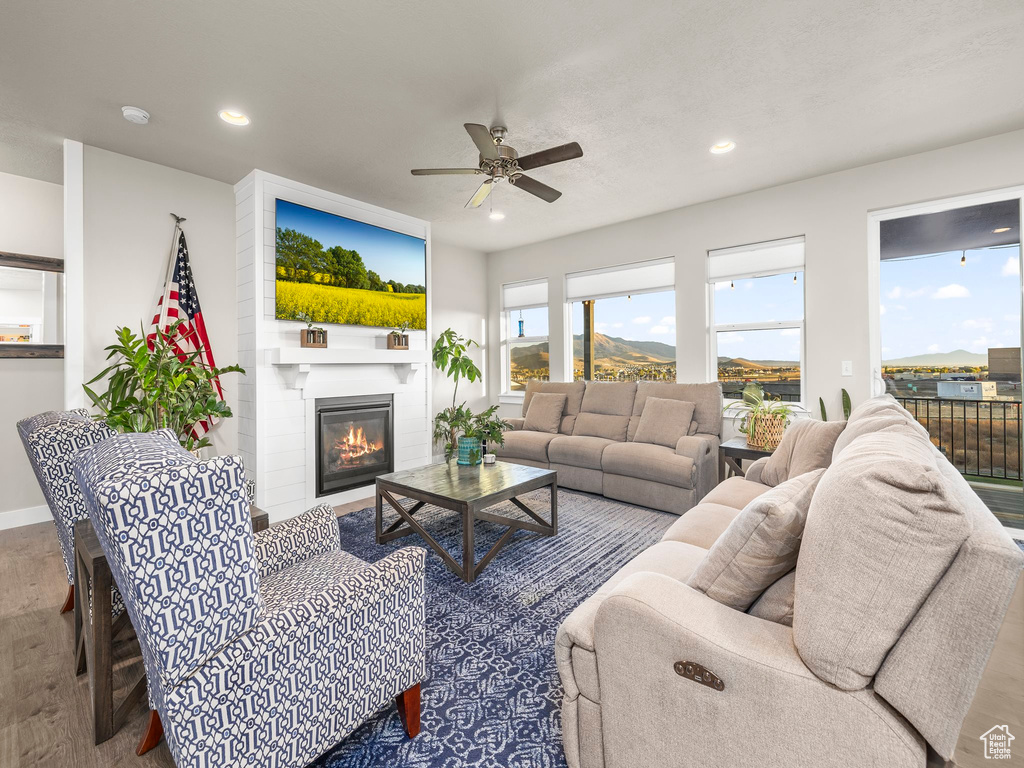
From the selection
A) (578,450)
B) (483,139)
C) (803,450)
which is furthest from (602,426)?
(483,139)

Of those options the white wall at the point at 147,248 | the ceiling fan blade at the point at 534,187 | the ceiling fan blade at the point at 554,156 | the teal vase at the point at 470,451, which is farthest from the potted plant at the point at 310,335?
the ceiling fan blade at the point at 554,156

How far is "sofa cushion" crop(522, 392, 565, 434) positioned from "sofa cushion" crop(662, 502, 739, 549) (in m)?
2.71

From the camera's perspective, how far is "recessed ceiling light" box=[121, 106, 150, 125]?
9.20ft

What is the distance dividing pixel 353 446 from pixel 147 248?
2247 mm

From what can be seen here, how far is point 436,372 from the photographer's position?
229 inches

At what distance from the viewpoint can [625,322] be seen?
5426 mm

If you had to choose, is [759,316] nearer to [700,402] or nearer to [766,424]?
[700,402]

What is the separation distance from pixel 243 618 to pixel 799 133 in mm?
4068

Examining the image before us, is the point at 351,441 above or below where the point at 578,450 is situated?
above

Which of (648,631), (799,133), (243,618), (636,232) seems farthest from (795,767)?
(636,232)

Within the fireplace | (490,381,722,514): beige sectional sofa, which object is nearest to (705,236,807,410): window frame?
(490,381,722,514): beige sectional sofa

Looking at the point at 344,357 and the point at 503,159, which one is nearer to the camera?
the point at 503,159

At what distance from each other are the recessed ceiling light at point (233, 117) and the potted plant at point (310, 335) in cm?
144

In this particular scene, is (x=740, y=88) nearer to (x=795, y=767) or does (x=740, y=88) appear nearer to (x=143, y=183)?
(x=795, y=767)
